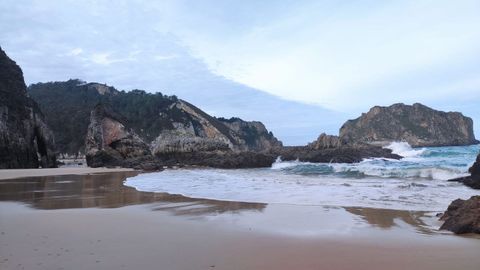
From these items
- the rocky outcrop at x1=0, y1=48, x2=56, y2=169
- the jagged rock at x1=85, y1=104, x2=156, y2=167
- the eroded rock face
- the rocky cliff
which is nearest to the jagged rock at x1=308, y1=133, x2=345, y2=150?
the eroded rock face

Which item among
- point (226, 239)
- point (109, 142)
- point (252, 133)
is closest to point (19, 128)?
point (109, 142)

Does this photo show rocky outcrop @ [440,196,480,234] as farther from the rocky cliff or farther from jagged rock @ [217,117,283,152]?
jagged rock @ [217,117,283,152]

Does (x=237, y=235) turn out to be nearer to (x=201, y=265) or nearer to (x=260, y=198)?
(x=201, y=265)

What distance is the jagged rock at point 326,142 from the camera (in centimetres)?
4553

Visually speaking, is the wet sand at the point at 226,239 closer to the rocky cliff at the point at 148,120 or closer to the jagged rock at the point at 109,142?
the jagged rock at the point at 109,142

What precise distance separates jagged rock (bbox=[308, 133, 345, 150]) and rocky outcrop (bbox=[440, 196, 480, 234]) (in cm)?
3908

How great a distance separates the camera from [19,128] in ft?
97.0

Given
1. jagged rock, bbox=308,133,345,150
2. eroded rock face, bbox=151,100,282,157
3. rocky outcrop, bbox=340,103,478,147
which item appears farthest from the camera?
rocky outcrop, bbox=340,103,478,147

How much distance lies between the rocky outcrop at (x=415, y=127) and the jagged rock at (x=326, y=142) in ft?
151

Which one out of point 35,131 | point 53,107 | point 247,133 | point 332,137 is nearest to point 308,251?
point 35,131

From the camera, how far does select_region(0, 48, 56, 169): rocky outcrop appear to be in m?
27.9

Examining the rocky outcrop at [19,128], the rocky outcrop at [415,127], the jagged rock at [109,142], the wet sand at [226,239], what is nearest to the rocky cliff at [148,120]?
the jagged rock at [109,142]

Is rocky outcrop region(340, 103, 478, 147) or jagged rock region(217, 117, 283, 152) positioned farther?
jagged rock region(217, 117, 283, 152)

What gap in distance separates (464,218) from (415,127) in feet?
308
